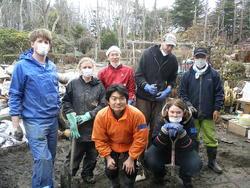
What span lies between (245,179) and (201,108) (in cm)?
104

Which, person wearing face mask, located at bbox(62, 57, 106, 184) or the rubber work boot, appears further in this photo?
the rubber work boot

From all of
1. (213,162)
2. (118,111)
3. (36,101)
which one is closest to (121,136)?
(118,111)

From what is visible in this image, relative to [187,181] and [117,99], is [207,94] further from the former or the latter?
[117,99]

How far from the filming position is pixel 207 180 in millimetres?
4164

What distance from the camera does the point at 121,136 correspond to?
11.4 ft

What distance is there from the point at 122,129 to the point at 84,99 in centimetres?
63

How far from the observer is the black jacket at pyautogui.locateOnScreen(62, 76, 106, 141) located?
379cm

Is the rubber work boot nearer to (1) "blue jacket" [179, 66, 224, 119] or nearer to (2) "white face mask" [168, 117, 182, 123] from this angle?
(2) "white face mask" [168, 117, 182, 123]

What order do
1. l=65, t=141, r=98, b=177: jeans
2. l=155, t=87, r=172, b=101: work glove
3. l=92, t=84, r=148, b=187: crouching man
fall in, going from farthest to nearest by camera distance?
l=155, t=87, r=172, b=101: work glove, l=65, t=141, r=98, b=177: jeans, l=92, t=84, r=148, b=187: crouching man

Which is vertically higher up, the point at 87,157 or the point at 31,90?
the point at 31,90

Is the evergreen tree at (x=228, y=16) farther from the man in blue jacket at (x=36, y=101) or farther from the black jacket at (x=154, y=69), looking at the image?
the man in blue jacket at (x=36, y=101)

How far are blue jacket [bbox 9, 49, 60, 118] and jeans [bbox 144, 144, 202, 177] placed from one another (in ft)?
3.89

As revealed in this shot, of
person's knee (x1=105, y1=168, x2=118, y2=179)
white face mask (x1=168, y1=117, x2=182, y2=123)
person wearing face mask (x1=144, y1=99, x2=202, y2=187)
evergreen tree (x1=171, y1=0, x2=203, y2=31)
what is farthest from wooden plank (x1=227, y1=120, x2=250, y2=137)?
evergreen tree (x1=171, y1=0, x2=203, y2=31)

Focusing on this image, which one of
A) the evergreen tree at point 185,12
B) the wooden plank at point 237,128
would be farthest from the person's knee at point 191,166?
the evergreen tree at point 185,12
